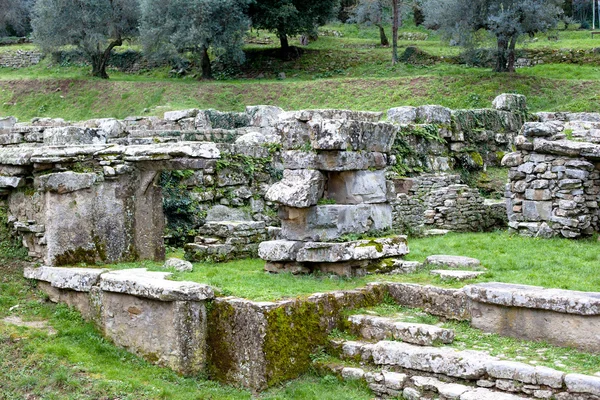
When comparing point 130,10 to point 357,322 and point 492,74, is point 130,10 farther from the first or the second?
point 357,322

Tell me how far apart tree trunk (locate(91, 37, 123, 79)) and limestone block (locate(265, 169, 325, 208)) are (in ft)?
92.9

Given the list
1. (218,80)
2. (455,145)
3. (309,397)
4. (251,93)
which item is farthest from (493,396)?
(218,80)

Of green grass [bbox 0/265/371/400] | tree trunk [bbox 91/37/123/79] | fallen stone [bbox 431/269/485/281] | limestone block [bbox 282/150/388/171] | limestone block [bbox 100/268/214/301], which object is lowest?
green grass [bbox 0/265/371/400]

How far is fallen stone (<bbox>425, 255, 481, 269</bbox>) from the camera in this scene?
10883mm

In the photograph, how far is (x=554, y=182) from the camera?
584 inches

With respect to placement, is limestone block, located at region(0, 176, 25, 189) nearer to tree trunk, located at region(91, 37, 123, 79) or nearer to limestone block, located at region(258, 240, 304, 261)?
limestone block, located at region(258, 240, 304, 261)

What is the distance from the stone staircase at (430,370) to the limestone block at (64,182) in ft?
13.9

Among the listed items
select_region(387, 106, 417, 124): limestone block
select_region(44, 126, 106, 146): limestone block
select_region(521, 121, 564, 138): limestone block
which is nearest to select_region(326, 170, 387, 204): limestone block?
select_region(521, 121, 564, 138): limestone block

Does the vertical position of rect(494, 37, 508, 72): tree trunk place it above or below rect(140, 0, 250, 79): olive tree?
below

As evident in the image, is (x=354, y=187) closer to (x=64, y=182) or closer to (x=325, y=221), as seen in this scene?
(x=325, y=221)

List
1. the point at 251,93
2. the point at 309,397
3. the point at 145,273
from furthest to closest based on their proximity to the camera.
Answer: the point at 251,93 < the point at 145,273 < the point at 309,397

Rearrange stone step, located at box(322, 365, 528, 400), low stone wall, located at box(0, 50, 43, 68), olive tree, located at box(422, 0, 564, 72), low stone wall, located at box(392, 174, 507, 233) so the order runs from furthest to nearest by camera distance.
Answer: low stone wall, located at box(0, 50, 43, 68) < olive tree, located at box(422, 0, 564, 72) < low stone wall, located at box(392, 174, 507, 233) < stone step, located at box(322, 365, 528, 400)

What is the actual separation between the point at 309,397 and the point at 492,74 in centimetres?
2353

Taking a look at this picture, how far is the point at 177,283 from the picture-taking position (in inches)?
360
